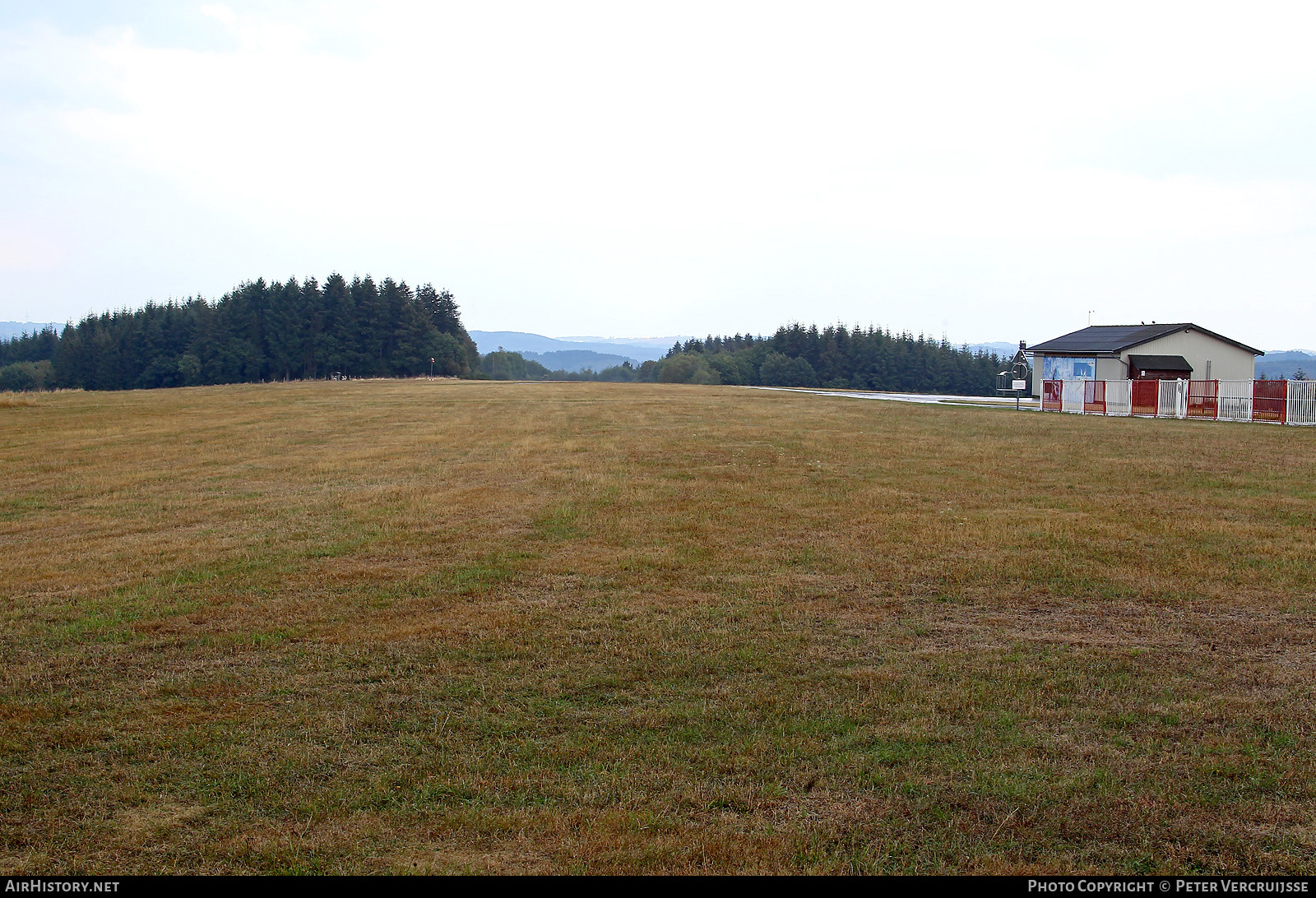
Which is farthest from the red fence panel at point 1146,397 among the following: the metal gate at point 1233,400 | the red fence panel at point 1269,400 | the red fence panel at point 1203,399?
the red fence panel at point 1269,400

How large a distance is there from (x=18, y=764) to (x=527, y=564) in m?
5.53

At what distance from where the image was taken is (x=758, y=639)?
749 centimetres

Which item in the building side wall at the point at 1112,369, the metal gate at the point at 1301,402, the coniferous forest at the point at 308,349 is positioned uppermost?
the coniferous forest at the point at 308,349

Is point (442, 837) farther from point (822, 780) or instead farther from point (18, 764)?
point (18, 764)

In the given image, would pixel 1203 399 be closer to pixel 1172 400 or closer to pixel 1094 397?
pixel 1172 400

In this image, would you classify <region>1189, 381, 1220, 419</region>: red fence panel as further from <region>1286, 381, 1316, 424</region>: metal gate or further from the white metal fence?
<region>1286, 381, 1316, 424</region>: metal gate

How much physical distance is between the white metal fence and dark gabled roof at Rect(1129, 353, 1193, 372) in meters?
6.31

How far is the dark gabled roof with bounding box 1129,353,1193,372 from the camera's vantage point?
1615 inches

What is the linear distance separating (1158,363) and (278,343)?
290 feet

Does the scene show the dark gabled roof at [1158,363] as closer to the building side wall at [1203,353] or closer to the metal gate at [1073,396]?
the building side wall at [1203,353]

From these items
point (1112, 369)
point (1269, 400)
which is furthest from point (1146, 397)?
point (1112, 369)

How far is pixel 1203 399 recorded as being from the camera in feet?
103

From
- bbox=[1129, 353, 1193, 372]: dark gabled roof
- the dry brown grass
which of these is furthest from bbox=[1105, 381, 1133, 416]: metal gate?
the dry brown grass

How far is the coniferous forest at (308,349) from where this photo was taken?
102 m
